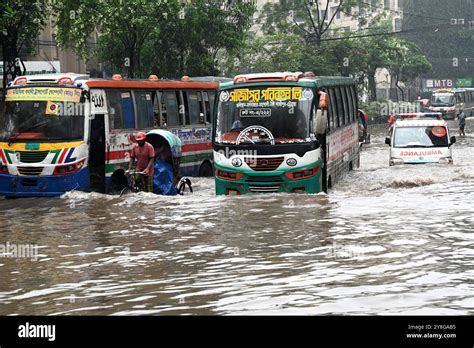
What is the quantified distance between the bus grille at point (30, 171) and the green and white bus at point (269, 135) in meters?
4.12

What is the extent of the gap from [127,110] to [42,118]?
243 centimetres

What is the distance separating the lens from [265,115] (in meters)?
20.6

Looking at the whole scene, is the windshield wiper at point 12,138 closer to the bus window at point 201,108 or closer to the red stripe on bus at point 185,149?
the red stripe on bus at point 185,149

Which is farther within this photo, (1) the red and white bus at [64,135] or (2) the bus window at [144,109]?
(2) the bus window at [144,109]

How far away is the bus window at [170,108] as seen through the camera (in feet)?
86.8

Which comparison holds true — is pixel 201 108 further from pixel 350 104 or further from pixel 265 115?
pixel 265 115

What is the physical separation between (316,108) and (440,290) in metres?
10.6

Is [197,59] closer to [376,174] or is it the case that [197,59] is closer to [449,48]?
[376,174]

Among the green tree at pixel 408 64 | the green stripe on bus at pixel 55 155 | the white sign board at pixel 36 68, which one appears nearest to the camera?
the green stripe on bus at pixel 55 155

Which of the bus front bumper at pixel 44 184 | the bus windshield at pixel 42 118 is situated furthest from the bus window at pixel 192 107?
the bus front bumper at pixel 44 184

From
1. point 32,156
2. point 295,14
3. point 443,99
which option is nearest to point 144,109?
point 32,156
